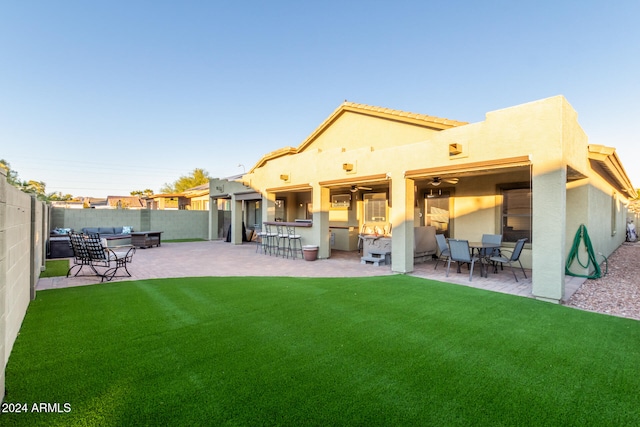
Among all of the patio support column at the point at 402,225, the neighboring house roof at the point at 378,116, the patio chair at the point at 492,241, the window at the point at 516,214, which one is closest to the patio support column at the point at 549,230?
the patio chair at the point at 492,241

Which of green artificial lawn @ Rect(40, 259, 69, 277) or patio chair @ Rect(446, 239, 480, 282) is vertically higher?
patio chair @ Rect(446, 239, 480, 282)

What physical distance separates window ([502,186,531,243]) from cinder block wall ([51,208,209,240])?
17.1m

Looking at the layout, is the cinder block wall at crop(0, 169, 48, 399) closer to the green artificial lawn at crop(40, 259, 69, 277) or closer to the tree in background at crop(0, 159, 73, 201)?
the green artificial lawn at crop(40, 259, 69, 277)

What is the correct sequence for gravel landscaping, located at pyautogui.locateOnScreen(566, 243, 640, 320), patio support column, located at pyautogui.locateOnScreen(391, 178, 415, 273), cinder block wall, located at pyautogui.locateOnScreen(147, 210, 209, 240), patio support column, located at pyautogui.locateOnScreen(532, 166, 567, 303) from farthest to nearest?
cinder block wall, located at pyautogui.locateOnScreen(147, 210, 209, 240), patio support column, located at pyautogui.locateOnScreen(391, 178, 415, 273), patio support column, located at pyautogui.locateOnScreen(532, 166, 567, 303), gravel landscaping, located at pyautogui.locateOnScreen(566, 243, 640, 320)

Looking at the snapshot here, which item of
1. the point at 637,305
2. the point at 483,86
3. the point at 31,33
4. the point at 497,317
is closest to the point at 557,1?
the point at 483,86

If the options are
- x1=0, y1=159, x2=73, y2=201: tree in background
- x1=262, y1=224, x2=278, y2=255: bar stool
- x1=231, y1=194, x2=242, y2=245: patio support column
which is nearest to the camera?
x1=262, y1=224, x2=278, y2=255: bar stool

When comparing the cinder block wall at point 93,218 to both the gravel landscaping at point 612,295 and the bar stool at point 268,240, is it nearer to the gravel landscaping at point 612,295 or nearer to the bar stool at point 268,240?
the bar stool at point 268,240

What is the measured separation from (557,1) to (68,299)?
46.5 ft

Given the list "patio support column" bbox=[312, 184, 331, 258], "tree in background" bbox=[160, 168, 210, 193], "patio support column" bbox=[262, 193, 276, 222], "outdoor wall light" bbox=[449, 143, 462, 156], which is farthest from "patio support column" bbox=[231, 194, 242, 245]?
"tree in background" bbox=[160, 168, 210, 193]

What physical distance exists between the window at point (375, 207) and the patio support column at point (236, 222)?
295 inches

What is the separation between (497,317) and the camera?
4559mm

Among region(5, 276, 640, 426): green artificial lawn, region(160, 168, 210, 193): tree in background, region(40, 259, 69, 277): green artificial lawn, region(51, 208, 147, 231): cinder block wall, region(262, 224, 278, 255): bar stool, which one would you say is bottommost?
region(40, 259, 69, 277): green artificial lawn

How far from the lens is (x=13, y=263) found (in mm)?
3422

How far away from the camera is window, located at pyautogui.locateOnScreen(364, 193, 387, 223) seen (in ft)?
41.3
